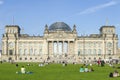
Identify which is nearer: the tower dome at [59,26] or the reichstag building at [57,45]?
the reichstag building at [57,45]

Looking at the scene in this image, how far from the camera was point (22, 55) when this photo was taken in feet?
579

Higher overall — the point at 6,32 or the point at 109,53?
the point at 6,32

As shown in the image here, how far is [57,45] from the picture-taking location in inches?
6939

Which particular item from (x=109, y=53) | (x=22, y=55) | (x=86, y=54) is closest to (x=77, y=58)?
(x=86, y=54)

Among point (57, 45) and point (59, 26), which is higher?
point (59, 26)

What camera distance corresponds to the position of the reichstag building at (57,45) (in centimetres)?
17600

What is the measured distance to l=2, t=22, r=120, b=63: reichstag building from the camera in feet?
577

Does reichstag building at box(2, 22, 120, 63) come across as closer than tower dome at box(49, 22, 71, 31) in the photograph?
Yes

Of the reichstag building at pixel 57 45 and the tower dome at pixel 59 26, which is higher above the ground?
the tower dome at pixel 59 26

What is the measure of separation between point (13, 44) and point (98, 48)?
1777 inches

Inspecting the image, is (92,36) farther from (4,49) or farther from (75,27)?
(4,49)

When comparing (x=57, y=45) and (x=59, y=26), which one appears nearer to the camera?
(x=57, y=45)

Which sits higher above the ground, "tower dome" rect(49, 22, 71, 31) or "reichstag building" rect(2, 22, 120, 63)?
"tower dome" rect(49, 22, 71, 31)

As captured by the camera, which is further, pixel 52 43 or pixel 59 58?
pixel 52 43
